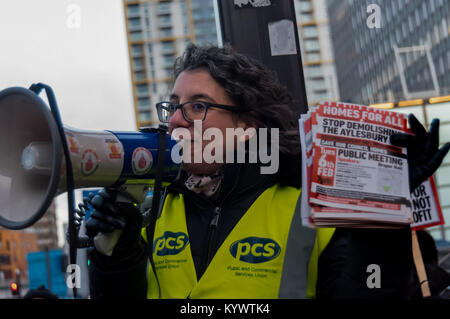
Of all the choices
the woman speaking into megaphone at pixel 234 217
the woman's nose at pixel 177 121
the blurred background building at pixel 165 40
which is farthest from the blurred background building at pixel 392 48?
the woman's nose at pixel 177 121

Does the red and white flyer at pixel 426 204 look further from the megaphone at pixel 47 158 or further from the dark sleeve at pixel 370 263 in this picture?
the megaphone at pixel 47 158

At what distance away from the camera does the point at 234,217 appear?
1927 millimetres

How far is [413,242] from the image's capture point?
1661mm

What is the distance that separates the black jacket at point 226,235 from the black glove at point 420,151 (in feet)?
0.54

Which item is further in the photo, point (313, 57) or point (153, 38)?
point (313, 57)

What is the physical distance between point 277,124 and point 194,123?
1.13 ft

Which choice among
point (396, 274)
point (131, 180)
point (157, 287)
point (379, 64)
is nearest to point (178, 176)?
point (131, 180)

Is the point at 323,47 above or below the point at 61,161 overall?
above

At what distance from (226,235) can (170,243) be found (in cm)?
20

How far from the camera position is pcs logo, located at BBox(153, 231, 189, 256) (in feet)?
6.31

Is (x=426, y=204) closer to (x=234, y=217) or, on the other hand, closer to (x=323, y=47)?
(x=234, y=217)

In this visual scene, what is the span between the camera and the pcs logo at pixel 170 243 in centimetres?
192

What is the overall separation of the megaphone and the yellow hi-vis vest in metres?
0.26

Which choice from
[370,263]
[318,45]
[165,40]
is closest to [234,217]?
[370,263]
